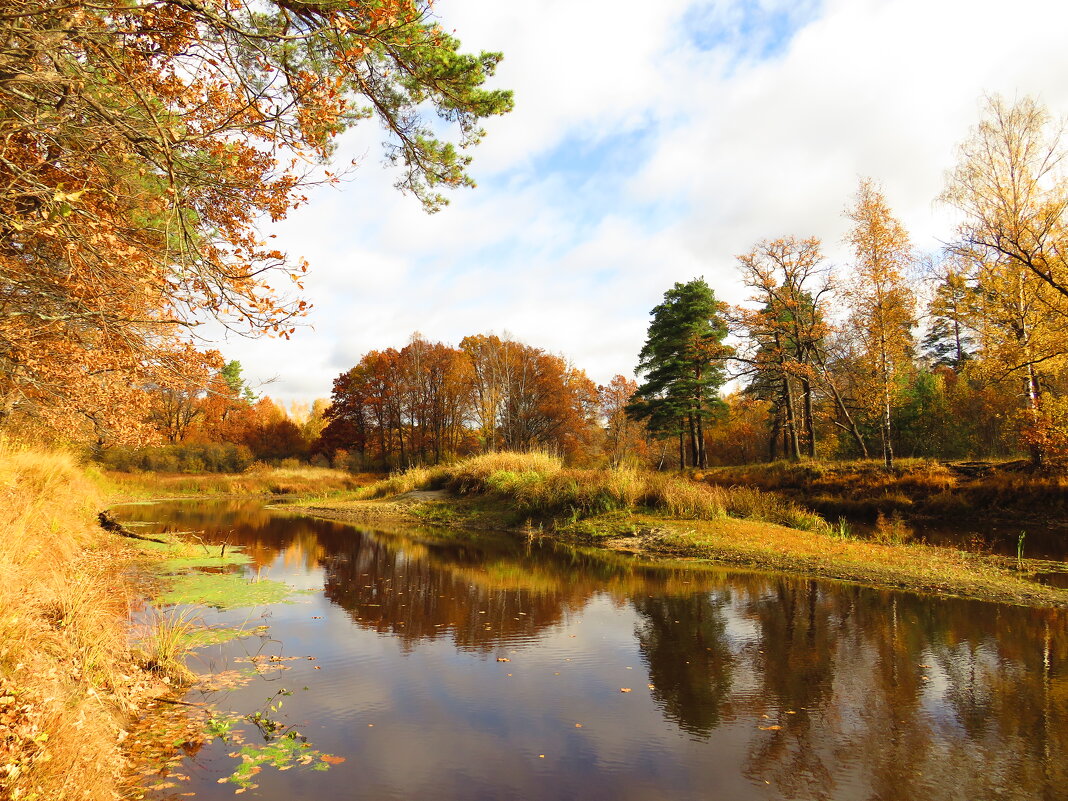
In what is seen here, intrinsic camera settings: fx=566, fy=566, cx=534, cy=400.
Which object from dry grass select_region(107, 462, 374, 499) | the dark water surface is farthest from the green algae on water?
dry grass select_region(107, 462, 374, 499)

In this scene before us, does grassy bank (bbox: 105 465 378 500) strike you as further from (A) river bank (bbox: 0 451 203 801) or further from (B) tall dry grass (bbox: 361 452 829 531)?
(A) river bank (bbox: 0 451 203 801)

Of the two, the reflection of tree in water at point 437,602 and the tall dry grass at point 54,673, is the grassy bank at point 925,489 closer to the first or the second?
the reflection of tree in water at point 437,602

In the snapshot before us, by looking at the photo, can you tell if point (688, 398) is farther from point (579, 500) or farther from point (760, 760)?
point (760, 760)

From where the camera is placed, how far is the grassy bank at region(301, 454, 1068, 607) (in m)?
10.8

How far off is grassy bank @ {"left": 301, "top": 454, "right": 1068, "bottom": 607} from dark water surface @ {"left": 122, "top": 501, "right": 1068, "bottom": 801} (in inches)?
48.7

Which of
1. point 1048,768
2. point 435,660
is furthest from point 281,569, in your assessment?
point 1048,768

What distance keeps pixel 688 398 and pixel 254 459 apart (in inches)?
1533

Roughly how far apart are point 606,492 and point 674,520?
2.72 meters

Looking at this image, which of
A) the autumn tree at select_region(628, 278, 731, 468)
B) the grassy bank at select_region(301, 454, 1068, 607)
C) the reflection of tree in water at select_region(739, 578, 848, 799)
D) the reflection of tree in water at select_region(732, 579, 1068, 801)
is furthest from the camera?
A: the autumn tree at select_region(628, 278, 731, 468)

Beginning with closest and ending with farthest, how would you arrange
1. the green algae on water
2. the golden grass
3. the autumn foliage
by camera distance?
the green algae on water, the golden grass, the autumn foliage

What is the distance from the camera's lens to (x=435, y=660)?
284 inches

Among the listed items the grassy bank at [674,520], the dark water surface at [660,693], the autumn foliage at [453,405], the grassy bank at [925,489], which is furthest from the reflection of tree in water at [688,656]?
the autumn foliage at [453,405]

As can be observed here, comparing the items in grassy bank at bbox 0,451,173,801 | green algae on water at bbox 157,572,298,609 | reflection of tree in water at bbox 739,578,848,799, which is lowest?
green algae on water at bbox 157,572,298,609

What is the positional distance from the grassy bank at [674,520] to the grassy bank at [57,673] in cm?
1136
